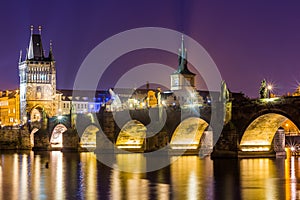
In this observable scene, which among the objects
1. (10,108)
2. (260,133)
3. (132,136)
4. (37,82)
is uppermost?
(37,82)

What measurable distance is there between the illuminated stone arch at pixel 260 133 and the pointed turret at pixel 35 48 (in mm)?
90288

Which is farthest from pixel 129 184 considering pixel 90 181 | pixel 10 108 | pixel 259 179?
pixel 10 108

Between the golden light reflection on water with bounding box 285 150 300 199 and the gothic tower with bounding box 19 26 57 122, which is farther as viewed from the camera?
the gothic tower with bounding box 19 26 57 122

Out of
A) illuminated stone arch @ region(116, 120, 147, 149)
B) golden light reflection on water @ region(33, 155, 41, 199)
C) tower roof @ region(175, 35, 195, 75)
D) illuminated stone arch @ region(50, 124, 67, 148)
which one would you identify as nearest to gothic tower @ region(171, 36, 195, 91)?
tower roof @ region(175, 35, 195, 75)

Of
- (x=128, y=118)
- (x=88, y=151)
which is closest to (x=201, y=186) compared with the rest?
(x=128, y=118)

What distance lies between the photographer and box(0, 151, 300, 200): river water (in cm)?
3447

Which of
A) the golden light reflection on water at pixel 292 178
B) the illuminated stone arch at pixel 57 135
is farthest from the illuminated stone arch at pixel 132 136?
the golden light reflection on water at pixel 292 178

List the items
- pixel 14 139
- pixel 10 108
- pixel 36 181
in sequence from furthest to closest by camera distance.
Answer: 1. pixel 10 108
2. pixel 14 139
3. pixel 36 181

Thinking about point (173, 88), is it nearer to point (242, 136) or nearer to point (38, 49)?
point (38, 49)

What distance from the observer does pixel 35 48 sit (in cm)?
14250

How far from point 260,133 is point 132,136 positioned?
1061 inches

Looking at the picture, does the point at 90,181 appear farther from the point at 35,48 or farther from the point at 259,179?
the point at 35,48

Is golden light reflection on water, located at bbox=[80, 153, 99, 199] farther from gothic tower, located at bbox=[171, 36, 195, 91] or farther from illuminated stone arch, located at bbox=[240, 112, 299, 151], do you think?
gothic tower, located at bbox=[171, 36, 195, 91]

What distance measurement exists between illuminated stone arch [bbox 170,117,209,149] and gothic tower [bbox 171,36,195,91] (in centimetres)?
7335
